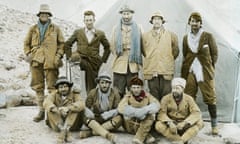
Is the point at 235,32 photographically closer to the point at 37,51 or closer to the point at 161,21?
the point at 161,21

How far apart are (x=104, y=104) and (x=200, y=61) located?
3.63ft

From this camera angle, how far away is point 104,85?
513 cm

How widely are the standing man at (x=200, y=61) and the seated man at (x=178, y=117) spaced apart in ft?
1.07

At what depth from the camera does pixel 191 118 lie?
16.3ft

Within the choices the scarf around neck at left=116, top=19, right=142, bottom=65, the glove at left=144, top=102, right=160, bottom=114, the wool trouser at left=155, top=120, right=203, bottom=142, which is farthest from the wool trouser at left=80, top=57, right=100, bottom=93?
the wool trouser at left=155, top=120, right=203, bottom=142

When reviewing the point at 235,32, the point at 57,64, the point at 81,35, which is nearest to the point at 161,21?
the point at 81,35

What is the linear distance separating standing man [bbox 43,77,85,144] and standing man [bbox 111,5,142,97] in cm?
54

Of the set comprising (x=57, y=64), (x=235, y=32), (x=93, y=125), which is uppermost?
(x=235, y=32)

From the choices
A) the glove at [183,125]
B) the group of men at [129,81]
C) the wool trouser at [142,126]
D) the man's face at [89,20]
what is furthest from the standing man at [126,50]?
the glove at [183,125]

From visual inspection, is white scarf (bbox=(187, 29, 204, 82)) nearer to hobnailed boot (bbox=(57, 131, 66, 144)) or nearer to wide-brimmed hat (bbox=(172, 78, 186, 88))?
wide-brimmed hat (bbox=(172, 78, 186, 88))

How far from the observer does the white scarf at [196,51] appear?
5.24 meters

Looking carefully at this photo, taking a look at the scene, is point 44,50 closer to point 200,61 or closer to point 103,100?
point 103,100

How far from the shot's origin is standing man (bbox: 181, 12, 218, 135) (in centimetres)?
522

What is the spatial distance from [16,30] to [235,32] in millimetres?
4720
